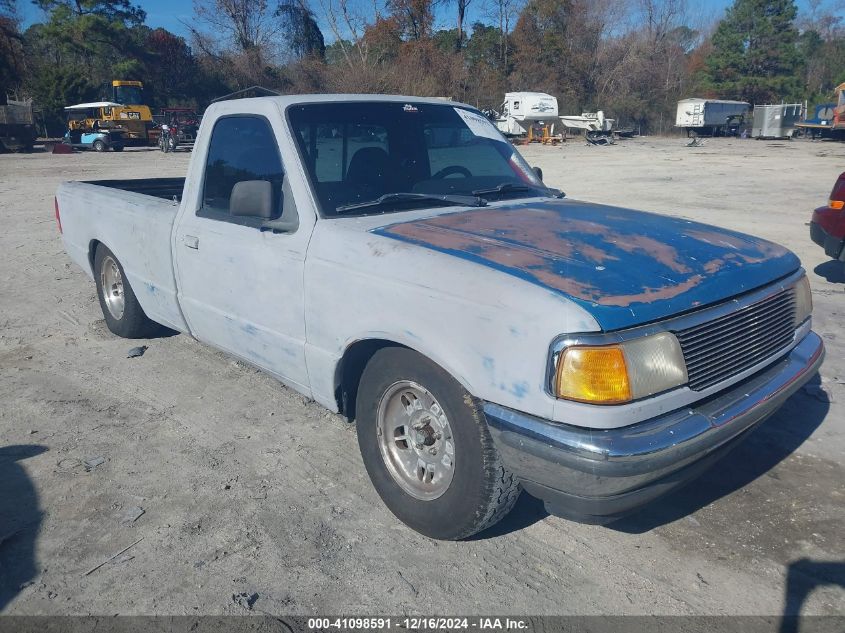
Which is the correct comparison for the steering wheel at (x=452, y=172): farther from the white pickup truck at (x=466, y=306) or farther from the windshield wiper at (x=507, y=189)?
the windshield wiper at (x=507, y=189)

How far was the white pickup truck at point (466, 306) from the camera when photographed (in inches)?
92.7

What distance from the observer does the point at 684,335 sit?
2.49 metres

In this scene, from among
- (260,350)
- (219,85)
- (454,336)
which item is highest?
(219,85)

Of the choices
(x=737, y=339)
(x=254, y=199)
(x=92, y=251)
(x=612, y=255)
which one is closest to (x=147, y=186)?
(x=92, y=251)

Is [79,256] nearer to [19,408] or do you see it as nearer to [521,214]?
[19,408]

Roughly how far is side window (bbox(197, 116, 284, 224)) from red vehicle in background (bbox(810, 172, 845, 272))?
5.65m

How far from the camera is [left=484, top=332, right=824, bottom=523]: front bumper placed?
229cm

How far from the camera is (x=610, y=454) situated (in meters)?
2.27

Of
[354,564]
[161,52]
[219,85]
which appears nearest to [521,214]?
[354,564]

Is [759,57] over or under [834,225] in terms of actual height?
over

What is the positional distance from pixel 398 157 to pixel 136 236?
2115 mm

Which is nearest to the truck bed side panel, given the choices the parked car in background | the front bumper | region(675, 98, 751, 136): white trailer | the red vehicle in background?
the front bumper

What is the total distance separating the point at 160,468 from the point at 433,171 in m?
2.27

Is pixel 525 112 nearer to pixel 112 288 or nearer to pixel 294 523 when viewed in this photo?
pixel 112 288
